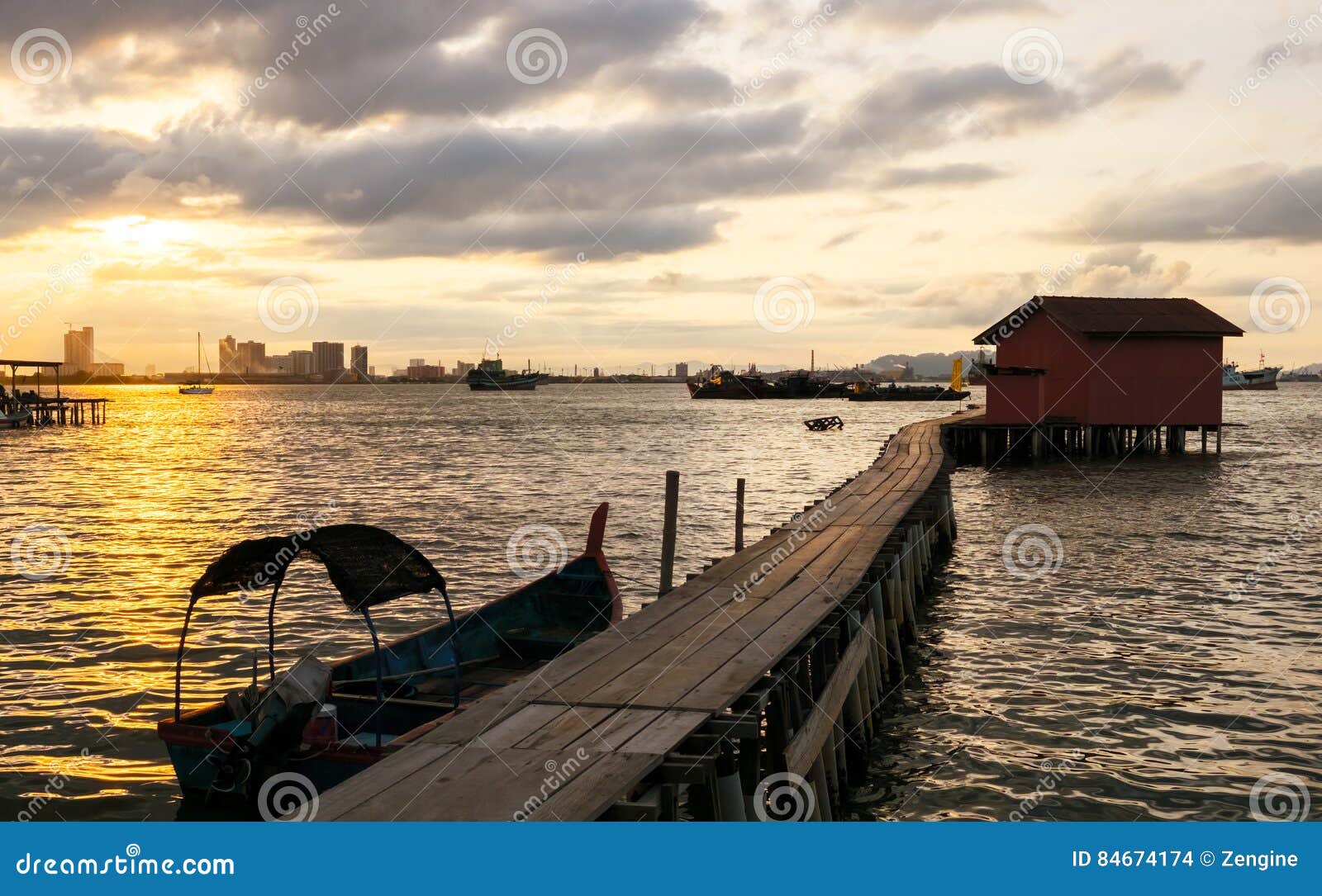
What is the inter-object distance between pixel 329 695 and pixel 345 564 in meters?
1.32

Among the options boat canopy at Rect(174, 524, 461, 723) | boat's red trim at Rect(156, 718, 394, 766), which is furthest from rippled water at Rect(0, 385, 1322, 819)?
boat canopy at Rect(174, 524, 461, 723)

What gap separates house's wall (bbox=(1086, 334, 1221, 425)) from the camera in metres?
43.1

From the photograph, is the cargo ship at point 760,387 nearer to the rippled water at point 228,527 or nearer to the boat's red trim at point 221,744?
the rippled water at point 228,527

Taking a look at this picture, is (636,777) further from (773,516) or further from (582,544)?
(773,516)

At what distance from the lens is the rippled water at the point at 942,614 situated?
10.6 meters

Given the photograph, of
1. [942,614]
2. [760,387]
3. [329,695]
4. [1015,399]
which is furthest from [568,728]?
[760,387]

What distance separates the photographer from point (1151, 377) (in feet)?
143

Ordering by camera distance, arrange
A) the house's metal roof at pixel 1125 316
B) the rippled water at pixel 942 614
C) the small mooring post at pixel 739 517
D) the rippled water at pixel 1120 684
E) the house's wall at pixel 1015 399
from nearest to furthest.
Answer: the rippled water at pixel 1120 684
the rippled water at pixel 942 614
the small mooring post at pixel 739 517
the house's metal roof at pixel 1125 316
the house's wall at pixel 1015 399

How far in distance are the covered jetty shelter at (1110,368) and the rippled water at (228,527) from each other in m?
8.43

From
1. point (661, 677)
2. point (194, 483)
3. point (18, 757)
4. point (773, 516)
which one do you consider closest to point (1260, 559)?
point (773, 516)

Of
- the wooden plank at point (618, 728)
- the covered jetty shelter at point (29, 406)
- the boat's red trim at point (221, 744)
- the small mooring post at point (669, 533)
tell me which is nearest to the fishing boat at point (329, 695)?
the boat's red trim at point (221, 744)

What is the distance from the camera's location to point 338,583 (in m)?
9.04

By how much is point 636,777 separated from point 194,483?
38313mm

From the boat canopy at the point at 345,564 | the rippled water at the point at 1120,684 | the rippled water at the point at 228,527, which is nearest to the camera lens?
Result: the boat canopy at the point at 345,564
